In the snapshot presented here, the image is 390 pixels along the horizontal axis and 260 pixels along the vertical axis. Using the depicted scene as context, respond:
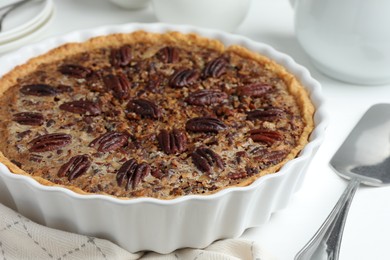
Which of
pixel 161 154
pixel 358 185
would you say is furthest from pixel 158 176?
pixel 358 185

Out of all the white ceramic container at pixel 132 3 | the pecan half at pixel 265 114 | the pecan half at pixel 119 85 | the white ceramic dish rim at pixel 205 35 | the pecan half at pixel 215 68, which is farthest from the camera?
the white ceramic container at pixel 132 3

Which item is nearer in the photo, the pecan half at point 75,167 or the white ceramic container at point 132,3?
the pecan half at point 75,167

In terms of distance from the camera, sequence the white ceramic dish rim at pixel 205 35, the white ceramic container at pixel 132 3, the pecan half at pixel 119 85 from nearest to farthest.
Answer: the white ceramic dish rim at pixel 205 35 → the pecan half at pixel 119 85 → the white ceramic container at pixel 132 3

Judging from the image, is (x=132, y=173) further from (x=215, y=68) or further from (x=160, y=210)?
(x=215, y=68)

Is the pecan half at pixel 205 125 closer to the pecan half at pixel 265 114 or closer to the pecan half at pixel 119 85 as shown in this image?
the pecan half at pixel 265 114

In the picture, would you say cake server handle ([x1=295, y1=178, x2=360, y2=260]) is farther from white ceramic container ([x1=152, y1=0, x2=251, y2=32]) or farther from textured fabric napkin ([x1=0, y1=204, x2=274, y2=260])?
white ceramic container ([x1=152, y1=0, x2=251, y2=32])

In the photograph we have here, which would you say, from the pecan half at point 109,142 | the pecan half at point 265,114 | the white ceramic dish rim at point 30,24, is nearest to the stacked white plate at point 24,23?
the white ceramic dish rim at point 30,24

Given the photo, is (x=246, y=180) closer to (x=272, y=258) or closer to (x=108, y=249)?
(x=272, y=258)
